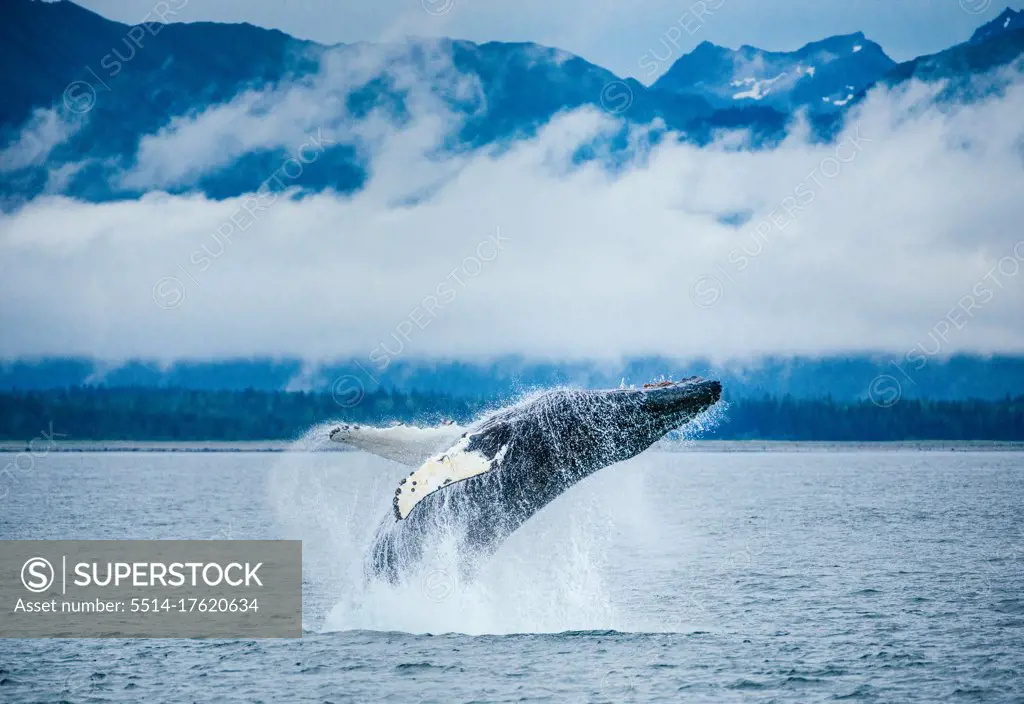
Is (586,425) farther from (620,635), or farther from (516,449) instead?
(620,635)

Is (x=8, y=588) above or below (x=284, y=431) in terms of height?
below

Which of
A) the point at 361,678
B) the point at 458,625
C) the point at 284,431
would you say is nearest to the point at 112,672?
the point at 361,678

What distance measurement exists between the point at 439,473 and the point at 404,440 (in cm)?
237

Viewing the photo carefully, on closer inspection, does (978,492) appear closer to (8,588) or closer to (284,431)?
(8,588)

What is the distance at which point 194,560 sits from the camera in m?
28.6

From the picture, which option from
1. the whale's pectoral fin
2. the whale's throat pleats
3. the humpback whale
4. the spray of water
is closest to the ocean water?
the spray of water

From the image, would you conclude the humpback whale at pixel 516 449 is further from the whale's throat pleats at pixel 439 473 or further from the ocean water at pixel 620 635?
the ocean water at pixel 620 635

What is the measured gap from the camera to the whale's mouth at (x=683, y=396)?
47.7ft

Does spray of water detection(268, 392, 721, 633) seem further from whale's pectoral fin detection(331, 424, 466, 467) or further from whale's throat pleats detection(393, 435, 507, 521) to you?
whale's throat pleats detection(393, 435, 507, 521)

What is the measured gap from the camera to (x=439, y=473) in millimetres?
13961

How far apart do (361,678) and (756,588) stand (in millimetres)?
11217

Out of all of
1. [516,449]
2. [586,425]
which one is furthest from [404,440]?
[586,425]

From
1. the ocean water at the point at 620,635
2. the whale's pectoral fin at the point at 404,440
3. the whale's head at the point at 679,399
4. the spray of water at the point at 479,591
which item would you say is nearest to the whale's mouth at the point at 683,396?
the whale's head at the point at 679,399

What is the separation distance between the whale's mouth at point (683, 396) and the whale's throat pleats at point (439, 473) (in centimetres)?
220
